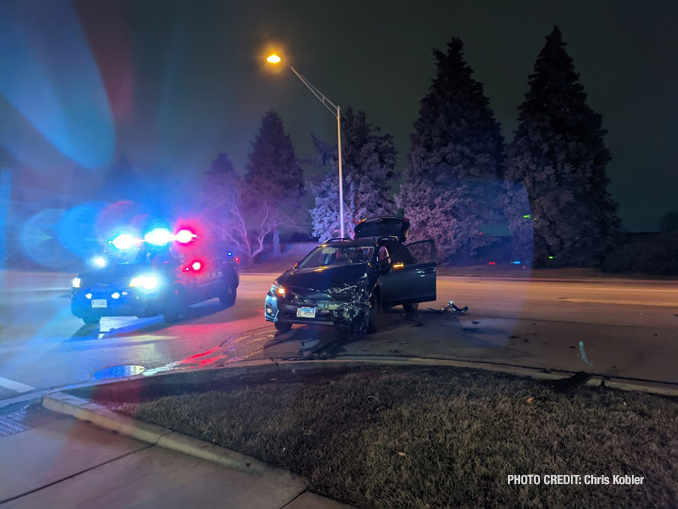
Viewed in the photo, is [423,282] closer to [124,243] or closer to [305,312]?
[305,312]

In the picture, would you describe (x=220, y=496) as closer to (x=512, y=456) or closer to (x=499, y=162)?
(x=512, y=456)

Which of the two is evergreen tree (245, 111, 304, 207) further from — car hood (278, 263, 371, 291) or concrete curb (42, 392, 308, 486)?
concrete curb (42, 392, 308, 486)

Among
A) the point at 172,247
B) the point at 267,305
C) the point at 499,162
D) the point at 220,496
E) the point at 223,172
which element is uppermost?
the point at 223,172

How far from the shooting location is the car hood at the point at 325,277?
26.7ft

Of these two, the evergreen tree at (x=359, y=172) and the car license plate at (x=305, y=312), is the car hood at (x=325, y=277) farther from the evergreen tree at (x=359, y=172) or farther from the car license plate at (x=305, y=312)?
the evergreen tree at (x=359, y=172)

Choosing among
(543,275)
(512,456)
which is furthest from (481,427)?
(543,275)

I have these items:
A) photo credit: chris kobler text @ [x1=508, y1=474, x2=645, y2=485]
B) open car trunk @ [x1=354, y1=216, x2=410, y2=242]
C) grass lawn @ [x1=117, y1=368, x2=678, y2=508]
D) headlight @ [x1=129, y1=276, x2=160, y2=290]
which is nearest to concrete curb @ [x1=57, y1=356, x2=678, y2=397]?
grass lawn @ [x1=117, y1=368, x2=678, y2=508]

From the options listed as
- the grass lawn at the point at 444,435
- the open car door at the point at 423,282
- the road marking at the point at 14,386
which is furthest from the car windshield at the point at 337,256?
the road marking at the point at 14,386

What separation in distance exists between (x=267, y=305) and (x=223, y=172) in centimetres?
4362

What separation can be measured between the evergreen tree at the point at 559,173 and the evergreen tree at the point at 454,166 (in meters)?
1.87

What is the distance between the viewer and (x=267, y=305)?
860 cm

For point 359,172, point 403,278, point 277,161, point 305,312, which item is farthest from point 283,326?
point 277,161

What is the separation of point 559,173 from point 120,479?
27662 millimetres

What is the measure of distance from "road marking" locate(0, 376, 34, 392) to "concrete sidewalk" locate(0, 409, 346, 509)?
67.9 inches
